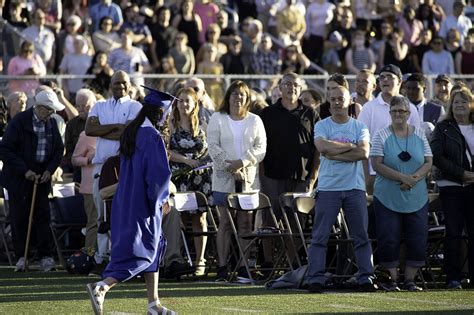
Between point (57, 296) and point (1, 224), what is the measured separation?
4.37 m

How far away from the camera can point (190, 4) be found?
25.3 meters

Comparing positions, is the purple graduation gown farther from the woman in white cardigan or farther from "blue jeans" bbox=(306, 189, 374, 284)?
the woman in white cardigan

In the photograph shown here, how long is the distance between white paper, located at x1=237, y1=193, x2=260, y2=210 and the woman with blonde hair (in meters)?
0.91

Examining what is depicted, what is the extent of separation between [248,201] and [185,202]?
803 millimetres

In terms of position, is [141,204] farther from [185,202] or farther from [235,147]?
[235,147]

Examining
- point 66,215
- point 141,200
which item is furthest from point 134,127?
point 66,215

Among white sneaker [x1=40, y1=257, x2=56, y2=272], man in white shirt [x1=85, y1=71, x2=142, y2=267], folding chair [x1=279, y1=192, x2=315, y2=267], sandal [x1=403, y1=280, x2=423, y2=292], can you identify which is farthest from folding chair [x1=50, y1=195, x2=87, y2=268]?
sandal [x1=403, y1=280, x2=423, y2=292]

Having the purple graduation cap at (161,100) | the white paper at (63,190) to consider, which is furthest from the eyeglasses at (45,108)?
the purple graduation cap at (161,100)

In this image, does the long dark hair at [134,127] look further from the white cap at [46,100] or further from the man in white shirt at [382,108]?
the white cap at [46,100]

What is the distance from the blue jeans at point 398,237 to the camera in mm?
14602

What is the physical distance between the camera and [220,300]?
1331 centimetres

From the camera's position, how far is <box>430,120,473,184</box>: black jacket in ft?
49.2

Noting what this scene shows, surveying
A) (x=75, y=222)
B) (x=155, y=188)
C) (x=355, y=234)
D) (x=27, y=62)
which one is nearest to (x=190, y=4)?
(x=27, y=62)

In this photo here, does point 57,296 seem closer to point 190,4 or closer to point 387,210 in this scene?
point 387,210
